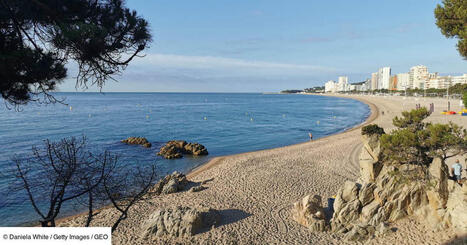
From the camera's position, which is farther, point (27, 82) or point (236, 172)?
point (236, 172)

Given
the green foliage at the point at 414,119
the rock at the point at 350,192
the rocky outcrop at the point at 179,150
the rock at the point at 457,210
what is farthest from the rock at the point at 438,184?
the rocky outcrop at the point at 179,150

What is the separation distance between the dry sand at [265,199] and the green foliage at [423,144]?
2.07 m

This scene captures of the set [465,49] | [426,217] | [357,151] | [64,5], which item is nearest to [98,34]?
[64,5]

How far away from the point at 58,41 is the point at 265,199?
10.8 m

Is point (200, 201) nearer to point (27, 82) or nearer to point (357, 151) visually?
point (27, 82)

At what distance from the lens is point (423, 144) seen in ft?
28.1

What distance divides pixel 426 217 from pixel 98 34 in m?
10.3

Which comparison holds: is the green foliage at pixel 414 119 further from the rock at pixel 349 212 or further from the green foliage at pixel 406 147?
the rock at pixel 349 212

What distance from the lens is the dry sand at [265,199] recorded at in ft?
29.7

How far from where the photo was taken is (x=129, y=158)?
2305cm

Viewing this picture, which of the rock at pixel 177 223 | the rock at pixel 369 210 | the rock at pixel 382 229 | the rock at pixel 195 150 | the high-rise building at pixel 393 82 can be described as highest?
the high-rise building at pixel 393 82

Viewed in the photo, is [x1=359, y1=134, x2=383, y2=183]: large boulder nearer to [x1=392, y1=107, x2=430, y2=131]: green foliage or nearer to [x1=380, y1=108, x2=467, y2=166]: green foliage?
[x1=380, y1=108, x2=467, y2=166]: green foliage

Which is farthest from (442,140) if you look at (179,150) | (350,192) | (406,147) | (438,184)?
(179,150)

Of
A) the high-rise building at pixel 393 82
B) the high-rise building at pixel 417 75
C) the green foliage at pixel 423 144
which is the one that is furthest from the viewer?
the high-rise building at pixel 393 82
